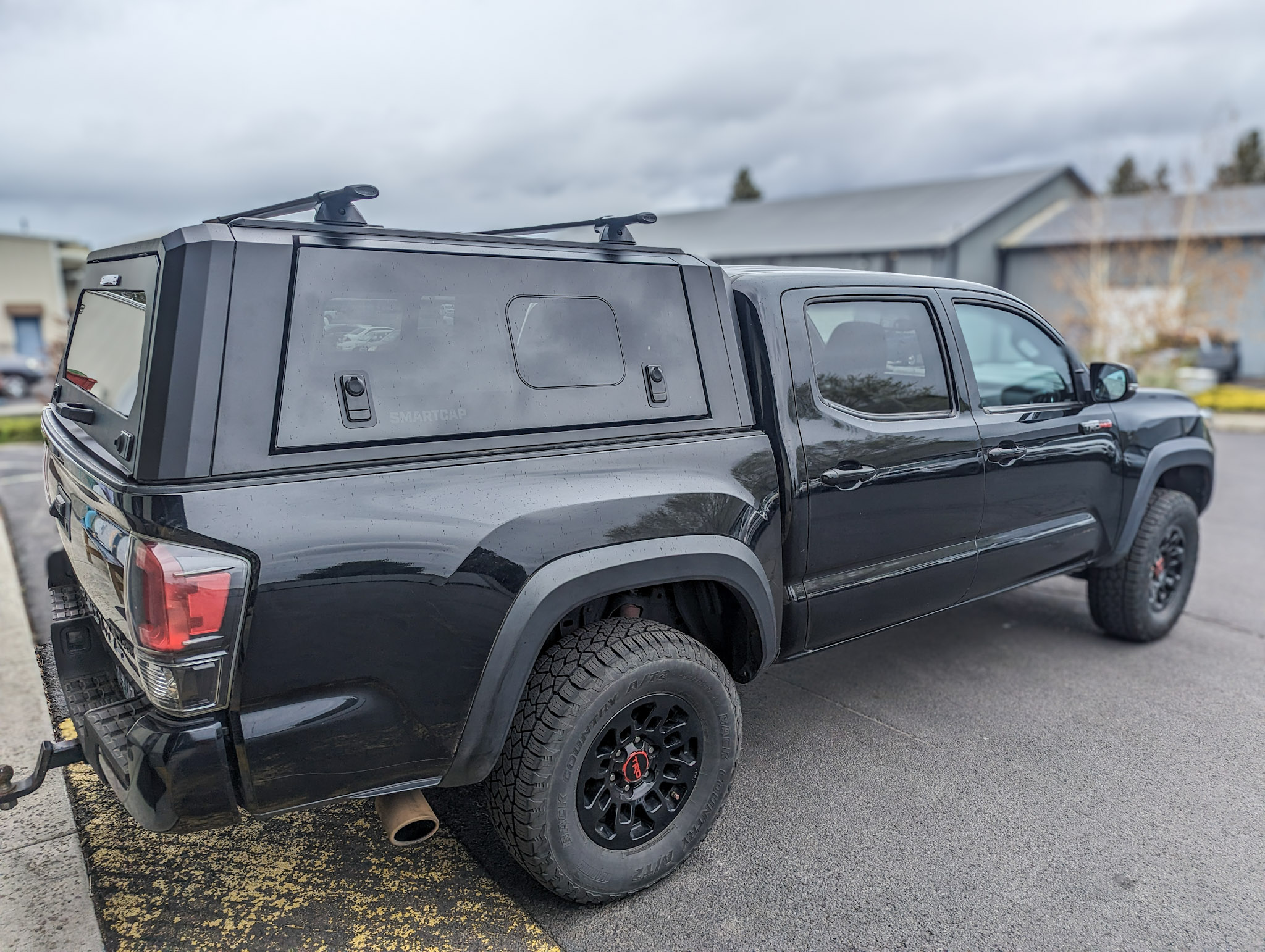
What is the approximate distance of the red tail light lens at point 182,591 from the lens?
193cm

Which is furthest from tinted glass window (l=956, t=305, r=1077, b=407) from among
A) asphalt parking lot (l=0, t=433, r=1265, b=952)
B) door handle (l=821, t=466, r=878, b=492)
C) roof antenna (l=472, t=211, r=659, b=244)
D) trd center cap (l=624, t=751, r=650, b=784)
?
trd center cap (l=624, t=751, r=650, b=784)

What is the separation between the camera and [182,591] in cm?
193

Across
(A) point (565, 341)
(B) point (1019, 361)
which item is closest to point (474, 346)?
(A) point (565, 341)

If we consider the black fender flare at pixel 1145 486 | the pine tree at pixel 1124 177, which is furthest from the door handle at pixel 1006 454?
the pine tree at pixel 1124 177

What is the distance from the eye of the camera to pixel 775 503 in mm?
2918

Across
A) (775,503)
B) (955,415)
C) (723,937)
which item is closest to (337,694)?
(723,937)

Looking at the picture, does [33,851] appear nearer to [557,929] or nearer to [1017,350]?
[557,929]

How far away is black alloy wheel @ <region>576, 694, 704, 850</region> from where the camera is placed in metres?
2.57

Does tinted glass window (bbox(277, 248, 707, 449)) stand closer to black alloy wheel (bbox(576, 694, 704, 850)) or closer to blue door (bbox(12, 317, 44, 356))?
Result: black alloy wheel (bbox(576, 694, 704, 850))

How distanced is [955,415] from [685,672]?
5.53ft

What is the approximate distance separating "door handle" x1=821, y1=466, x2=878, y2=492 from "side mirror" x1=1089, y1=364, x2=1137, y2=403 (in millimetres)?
1718

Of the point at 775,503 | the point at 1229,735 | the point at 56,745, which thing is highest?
the point at 775,503

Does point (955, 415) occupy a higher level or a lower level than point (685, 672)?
higher

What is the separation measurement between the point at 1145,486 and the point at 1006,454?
124 cm
